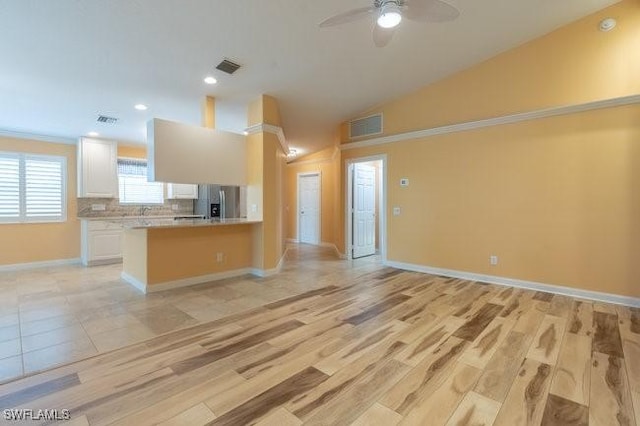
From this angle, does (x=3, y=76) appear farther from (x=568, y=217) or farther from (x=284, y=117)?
(x=568, y=217)

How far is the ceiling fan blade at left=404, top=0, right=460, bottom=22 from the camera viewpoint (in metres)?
2.27

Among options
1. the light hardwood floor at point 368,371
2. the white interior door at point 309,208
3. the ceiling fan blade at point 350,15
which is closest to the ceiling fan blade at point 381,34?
the ceiling fan blade at point 350,15

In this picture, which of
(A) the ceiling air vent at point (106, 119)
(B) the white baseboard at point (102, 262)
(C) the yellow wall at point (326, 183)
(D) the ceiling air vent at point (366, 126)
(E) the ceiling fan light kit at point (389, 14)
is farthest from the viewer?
(C) the yellow wall at point (326, 183)

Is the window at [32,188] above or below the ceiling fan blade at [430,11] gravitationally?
below

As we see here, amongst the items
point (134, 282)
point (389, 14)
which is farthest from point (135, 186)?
point (389, 14)

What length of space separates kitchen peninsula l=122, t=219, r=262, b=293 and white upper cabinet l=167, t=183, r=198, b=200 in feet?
8.00

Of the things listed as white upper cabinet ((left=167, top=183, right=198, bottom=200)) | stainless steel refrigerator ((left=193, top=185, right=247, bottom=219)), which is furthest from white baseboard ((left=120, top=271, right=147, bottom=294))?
white upper cabinet ((left=167, top=183, right=198, bottom=200))

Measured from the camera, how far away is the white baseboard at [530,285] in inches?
137

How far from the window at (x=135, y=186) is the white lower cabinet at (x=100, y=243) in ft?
2.56

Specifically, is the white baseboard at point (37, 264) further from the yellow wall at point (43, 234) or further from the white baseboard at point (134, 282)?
the white baseboard at point (134, 282)

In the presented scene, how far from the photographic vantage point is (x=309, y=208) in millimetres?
8672

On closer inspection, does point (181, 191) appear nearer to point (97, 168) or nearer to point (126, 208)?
point (126, 208)

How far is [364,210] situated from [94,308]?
16.2 feet

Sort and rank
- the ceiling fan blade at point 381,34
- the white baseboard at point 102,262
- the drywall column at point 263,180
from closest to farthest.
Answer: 1. the ceiling fan blade at point 381,34
2. the drywall column at point 263,180
3. the white baseboard at point 102,262
